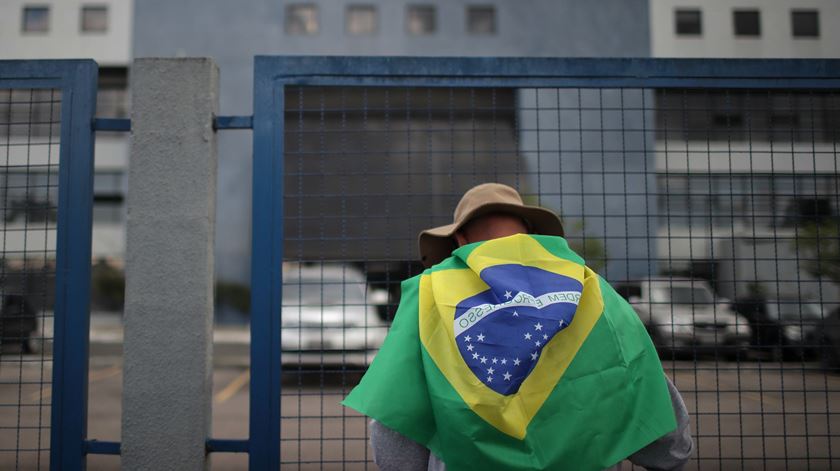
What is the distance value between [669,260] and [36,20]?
31.6m

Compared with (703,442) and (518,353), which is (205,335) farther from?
(703,442)

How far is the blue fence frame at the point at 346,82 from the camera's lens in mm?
3137

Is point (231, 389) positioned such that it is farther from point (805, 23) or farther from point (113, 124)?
point (805, 23)

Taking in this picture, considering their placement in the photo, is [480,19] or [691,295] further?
[480,19]

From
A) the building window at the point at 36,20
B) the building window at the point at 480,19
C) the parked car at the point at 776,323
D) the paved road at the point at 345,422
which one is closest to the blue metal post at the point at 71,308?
the paved road at the point at 345,422

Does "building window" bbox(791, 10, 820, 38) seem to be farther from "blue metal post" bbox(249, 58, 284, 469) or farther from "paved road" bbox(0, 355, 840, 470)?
"blue metal post" bbox(249, 58, 284, 469)

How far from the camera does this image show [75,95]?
10.6ft

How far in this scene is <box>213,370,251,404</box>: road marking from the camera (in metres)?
9.62

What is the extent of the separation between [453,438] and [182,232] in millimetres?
1979

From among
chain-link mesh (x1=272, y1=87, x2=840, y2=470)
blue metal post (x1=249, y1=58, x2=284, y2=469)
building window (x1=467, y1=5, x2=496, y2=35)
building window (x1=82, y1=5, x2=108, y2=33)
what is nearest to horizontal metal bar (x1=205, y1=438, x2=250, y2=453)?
blue metal post (x1=249, y1=58, x2=284, y2=469)

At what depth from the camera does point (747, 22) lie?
27.0 metres

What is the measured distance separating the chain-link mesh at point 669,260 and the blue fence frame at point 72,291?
100 centimetres

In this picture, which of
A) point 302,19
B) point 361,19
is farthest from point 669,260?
point 302,19

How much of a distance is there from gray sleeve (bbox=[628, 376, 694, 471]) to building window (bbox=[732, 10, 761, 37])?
29.2m
